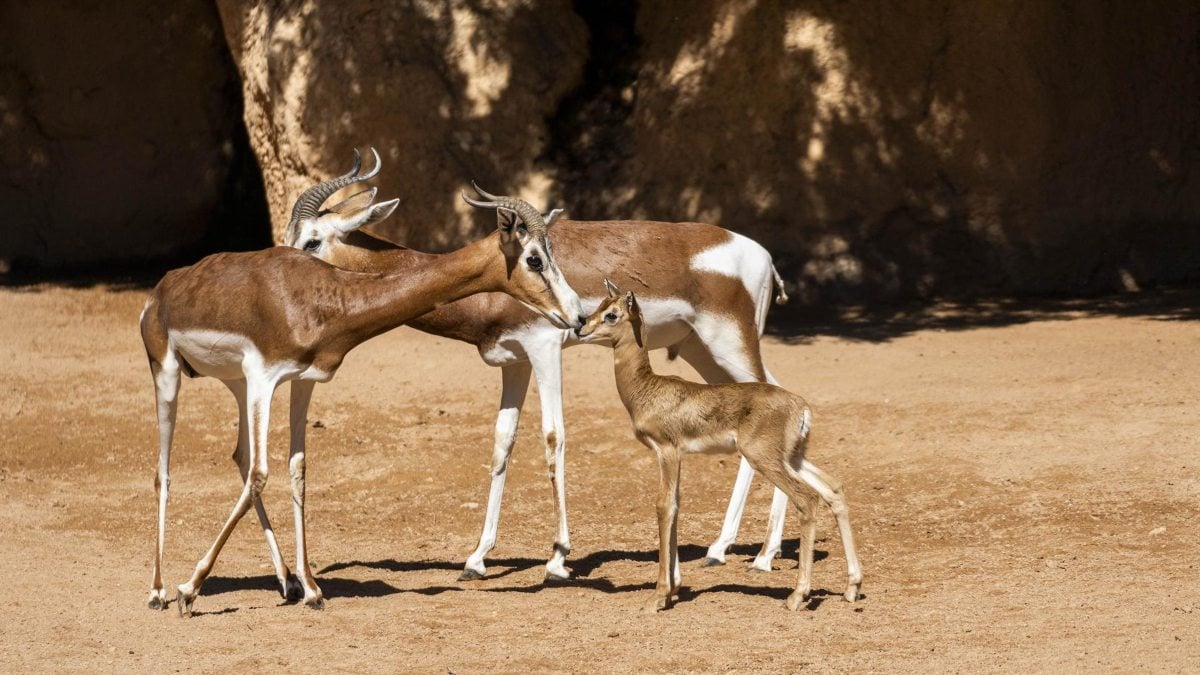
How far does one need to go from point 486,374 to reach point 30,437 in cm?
387

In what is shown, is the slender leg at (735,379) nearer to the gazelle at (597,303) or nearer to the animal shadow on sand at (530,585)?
the gazelle at (597,303)

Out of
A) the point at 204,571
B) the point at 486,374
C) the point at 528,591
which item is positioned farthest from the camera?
the point at 486,374

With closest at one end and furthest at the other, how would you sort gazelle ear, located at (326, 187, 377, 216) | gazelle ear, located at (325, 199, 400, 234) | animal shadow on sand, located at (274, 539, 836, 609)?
animal shadow on sand, located at (274, 539, 836, 609) < gazelle ear, located at (325, 199, 400, 234) < gazelle ear, located at (326, 187, 377, 216)

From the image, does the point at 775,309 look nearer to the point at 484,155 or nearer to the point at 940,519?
the point at 484,155

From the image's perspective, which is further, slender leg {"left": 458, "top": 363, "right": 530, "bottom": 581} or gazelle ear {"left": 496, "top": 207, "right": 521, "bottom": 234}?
slender leg {"left": 458, "top": 363, "right": 530, "bottom": 581}

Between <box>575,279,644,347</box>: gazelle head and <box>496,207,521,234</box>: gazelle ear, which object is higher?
<box>496,207,521,234</box>: gazelle ear

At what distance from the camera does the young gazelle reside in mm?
8031

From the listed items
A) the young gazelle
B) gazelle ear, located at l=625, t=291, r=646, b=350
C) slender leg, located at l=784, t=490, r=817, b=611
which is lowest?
slender leg, located at l=784, t=490, r=817, b=611

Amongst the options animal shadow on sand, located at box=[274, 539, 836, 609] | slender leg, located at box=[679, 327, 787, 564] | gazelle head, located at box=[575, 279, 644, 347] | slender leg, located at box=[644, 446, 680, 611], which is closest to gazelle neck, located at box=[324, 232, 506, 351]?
gazelle head, located at box=[575, 279, 644, 347]

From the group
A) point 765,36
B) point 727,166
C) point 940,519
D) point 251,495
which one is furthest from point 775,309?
point 251,495

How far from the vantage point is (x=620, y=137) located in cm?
1664

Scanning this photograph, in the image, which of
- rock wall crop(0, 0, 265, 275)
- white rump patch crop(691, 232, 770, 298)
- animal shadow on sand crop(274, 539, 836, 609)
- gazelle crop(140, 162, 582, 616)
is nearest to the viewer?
gazelle crop(140, 162, 582, 616)

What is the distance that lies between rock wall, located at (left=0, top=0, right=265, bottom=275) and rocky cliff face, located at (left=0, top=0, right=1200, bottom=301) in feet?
6.71

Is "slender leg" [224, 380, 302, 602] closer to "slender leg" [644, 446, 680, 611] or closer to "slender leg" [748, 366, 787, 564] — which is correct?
"slender leg" [644, 446, 680, 611]
